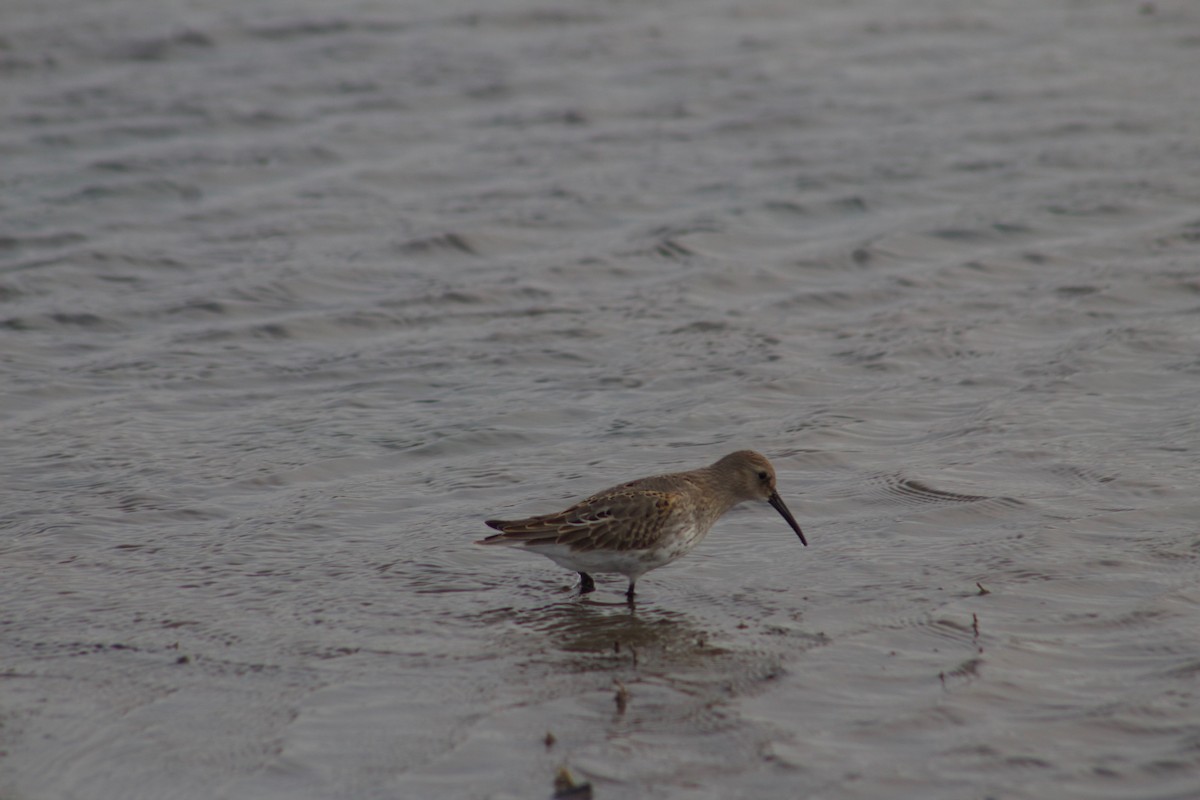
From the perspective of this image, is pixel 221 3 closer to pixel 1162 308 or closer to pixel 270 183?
pixel 270 183

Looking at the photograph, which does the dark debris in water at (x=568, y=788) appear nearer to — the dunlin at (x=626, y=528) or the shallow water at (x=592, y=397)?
the shallow water at (x=592, y=397)

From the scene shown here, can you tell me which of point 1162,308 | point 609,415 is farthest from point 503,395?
point 1162,308

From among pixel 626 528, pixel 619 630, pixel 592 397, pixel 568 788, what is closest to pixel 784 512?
pixel 626 528

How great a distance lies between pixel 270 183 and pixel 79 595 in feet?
31.8

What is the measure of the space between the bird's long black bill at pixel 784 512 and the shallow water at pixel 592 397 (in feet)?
0.64

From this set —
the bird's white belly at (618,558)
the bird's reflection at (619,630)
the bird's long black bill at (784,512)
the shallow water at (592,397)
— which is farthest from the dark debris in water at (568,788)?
the bird's long black bill at (784,512)

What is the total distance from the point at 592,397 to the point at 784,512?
3.03m

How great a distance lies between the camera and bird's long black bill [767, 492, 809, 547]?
28.9 feet

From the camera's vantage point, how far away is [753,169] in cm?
1762

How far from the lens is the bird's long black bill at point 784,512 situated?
881 cm

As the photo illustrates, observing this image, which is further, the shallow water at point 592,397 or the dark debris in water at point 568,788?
the shallow water at point 592,397

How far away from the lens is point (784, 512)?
8891 millimetres

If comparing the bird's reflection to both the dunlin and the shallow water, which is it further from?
the dunlin

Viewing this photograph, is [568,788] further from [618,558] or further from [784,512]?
[784,512]
